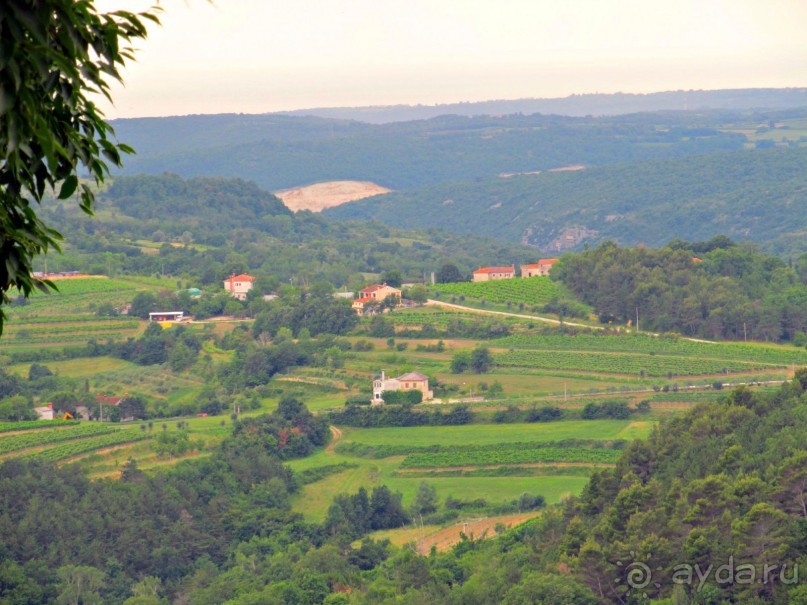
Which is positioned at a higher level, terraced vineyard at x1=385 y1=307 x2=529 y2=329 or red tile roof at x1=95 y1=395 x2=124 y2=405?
terraced vineyard at x1=385 y1=307 x2=529 y2=329

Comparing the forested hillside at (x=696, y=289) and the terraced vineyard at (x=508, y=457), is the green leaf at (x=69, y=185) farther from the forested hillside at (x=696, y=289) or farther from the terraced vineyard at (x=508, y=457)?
the forested hillside at (x=696, y=289)

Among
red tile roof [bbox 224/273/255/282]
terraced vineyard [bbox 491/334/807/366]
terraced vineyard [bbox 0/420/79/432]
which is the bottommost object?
red tile roof [bbox 224/273/255/282]

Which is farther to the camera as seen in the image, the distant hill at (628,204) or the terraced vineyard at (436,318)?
the distant hill at (628,204)

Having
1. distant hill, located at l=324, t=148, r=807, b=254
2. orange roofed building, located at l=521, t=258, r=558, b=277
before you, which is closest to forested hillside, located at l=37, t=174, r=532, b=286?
orange roofed building, located at l=521, t=258, r=558, b=277

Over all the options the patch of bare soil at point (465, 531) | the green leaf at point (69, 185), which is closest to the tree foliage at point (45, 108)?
the green leaf at point (69, 185)

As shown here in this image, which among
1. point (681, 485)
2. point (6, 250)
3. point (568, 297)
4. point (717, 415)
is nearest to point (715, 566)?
point (681, 485)

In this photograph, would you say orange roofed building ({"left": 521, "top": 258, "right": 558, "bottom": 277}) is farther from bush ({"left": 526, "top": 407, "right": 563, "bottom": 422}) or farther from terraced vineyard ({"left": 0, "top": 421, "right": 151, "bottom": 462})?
terraced vineyard ({"left": 0, "top": 421, "right": 151, "bottom": 462})

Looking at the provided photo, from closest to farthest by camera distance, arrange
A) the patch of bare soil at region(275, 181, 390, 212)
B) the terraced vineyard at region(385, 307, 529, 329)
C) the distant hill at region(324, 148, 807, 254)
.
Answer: the terraced vineyard at region(385, 307, 529, 329) < the distant hill at region(324, 148, 807, 254) < the patch of bare soil at region(275, 181, 390, 212)

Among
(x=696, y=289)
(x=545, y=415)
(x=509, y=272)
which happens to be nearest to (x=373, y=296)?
(x=509, y=272)
